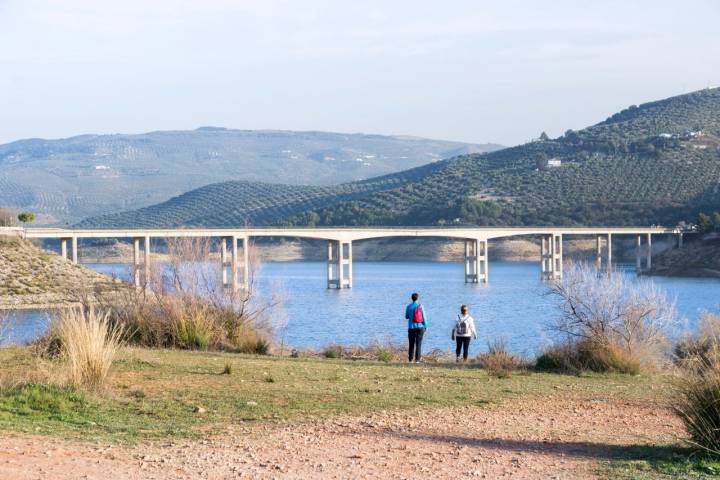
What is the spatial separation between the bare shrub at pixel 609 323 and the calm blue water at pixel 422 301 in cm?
276

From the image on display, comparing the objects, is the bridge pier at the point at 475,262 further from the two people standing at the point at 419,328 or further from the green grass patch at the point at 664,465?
the green grass patch at the point at 664,465

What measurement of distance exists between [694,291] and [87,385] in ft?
216

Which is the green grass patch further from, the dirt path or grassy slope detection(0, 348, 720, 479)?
the dirt path

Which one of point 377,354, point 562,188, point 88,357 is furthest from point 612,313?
point 562,188

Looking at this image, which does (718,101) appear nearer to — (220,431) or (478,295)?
(478,295)

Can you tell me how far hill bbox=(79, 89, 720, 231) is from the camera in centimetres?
12434

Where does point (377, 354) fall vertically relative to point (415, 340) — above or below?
below

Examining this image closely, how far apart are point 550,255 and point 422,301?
1627 inches

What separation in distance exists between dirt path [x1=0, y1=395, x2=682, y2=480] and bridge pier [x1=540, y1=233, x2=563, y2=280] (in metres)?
86.5

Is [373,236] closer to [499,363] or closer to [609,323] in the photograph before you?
[609,323]

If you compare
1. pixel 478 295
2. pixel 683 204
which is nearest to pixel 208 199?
pixel 683 204

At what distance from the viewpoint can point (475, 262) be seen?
97.4m

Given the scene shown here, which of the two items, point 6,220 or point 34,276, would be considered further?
point 6,220

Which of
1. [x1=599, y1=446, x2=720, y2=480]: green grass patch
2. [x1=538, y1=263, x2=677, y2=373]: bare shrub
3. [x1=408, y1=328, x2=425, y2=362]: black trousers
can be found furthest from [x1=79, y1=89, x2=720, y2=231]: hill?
[x1=599, y1=446, x2=720, y2=480]: green grass patch
